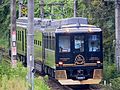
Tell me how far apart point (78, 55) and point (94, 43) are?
0.91 m

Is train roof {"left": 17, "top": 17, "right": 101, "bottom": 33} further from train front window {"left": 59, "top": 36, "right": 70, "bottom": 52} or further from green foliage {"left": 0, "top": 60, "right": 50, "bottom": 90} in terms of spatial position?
green foliage {"left": 0, "top": 60, "right": 50, "bottom": 90}

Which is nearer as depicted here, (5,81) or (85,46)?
(5,81)

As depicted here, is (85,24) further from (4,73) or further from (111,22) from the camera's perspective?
(4,73)

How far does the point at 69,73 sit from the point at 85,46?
1271 millimetres

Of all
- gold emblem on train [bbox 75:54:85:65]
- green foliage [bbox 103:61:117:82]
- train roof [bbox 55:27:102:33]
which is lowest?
green foliage [bbox 103:61:117:82]

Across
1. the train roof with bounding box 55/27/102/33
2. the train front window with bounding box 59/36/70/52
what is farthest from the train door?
the train front window with bounding box 59/36/70/52

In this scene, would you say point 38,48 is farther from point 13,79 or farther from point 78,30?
point 13,79

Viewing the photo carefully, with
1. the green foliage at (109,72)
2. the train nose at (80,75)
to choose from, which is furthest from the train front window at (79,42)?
the green foliage at (109,72)

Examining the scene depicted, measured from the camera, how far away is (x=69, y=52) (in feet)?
70.8

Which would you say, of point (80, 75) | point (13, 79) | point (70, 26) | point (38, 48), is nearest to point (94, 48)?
point (80, 75)

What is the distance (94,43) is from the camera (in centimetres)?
2195

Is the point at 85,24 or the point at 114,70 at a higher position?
the point at 85,24

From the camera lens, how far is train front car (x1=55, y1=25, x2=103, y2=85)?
70.7 feet

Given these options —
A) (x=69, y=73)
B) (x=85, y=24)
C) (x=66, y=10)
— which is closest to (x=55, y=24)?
(x=85, y=24)
